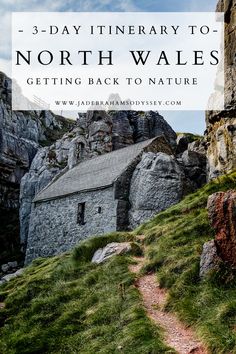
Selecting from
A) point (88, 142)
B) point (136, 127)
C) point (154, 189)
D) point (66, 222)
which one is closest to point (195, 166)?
point (154, 189)

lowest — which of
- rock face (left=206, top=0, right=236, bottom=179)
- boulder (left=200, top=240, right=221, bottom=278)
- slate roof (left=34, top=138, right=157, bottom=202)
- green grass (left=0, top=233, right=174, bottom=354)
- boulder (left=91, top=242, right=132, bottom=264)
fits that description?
green grass (left=0, top=233, right=174, bottom=354)

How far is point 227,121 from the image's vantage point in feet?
104

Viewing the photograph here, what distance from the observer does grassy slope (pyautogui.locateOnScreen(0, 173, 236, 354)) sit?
11.3 meters

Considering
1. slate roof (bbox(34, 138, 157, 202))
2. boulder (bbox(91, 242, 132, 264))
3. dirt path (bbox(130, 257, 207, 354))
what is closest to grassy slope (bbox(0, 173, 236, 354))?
dirt path (bbox(130, 257, 207, 354))

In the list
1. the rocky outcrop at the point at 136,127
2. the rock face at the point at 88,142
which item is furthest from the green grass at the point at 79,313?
the rocky outcrop at the point at 136,127

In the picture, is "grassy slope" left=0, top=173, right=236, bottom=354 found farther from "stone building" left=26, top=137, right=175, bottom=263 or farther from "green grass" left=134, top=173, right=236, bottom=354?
"stone building" left=26, top=137, right=175, bottom=263

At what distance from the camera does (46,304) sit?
1648cm

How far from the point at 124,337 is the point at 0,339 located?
5482 mm

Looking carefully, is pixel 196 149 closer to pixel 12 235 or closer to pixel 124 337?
pixel 12 235

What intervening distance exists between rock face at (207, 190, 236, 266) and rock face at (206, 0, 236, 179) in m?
16.7

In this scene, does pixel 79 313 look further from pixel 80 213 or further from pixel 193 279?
pixel 80 213

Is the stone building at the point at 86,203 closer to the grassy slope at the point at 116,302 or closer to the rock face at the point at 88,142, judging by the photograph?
Result: the rock face at the point at 88,142

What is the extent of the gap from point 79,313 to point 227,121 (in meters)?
21.8

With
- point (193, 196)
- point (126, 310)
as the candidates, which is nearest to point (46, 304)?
point (126, 310)
